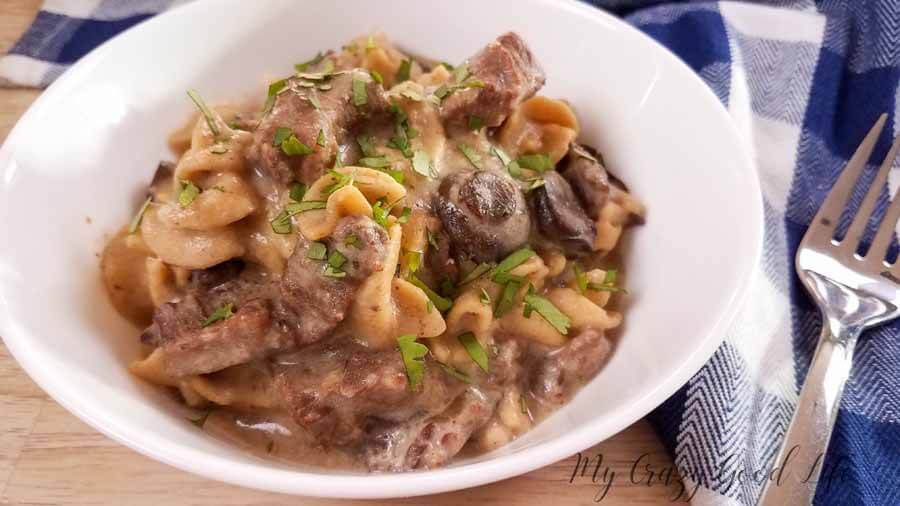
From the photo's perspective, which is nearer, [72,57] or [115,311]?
[115,311]

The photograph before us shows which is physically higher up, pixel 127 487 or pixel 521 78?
pixel 521 78

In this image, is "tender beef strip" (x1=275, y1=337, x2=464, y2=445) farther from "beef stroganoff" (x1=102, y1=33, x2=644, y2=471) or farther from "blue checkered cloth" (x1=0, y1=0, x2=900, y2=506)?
"blue checkered cloth" (x1=0, y1=0, x2=900, y2=506)

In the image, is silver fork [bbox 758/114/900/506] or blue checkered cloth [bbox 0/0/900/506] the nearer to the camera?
silver fork [bbox 758/114/900/506]

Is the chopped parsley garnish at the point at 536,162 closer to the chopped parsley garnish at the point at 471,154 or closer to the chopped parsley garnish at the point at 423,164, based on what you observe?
the chopped parsley garnish at the point at 471,154

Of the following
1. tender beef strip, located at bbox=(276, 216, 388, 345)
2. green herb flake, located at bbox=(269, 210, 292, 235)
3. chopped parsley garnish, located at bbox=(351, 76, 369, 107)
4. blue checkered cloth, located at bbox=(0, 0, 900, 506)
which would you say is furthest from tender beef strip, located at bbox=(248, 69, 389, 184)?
blue checkered cloth, located at bbox=(0, 0, 900, 506)

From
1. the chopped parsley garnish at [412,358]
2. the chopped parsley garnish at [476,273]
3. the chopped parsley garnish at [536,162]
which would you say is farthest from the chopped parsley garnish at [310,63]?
the chopped parsley garnish at [412,358]

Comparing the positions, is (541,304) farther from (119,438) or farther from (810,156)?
(810,156)

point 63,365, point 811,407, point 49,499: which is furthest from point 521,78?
point 49,499
